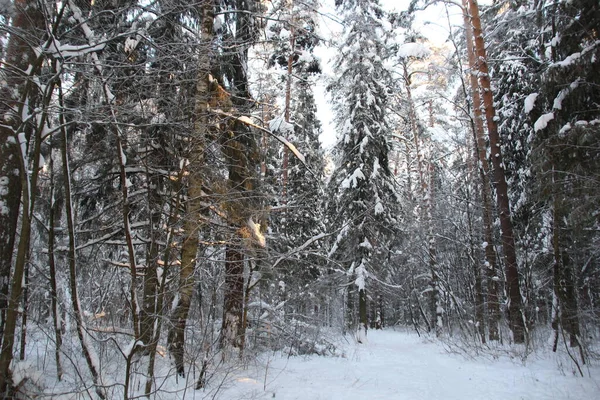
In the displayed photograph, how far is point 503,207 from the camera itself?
340 inches

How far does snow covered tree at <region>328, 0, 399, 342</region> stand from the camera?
1387cm

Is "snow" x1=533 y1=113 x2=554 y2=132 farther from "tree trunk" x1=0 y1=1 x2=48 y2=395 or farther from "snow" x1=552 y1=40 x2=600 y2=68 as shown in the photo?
"tree trunk" x1=0 y1=1 x2=48 y2=395

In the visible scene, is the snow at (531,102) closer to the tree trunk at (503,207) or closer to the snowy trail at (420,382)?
the tree trunk at (503,207)

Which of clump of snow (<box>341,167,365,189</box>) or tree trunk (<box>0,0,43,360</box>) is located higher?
clump of snow (<box>341,167,365,189</box>)

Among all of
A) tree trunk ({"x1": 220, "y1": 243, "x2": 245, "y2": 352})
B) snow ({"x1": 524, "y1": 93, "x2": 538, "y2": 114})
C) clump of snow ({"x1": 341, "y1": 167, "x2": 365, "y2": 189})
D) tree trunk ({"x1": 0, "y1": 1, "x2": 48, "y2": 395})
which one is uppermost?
clump of snow ({"x1": 341, "y1": 167, "x2": 365, "y2": 189})

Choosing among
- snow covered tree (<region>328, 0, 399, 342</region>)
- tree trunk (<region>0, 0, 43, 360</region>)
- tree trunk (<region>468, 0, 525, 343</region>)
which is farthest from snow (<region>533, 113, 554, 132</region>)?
snow covered tree (<region>328, 0, 399, 342</region>)

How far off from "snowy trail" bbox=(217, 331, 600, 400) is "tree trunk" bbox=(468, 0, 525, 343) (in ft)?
4.08

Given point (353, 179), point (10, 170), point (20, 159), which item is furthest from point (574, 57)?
point (353, 179)

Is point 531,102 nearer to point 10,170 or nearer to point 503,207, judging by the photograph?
point 503,207

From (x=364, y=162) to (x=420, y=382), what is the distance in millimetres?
9700

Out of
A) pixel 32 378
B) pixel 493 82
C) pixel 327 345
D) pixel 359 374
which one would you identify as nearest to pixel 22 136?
pixel 32 378

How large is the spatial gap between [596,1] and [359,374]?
705cm

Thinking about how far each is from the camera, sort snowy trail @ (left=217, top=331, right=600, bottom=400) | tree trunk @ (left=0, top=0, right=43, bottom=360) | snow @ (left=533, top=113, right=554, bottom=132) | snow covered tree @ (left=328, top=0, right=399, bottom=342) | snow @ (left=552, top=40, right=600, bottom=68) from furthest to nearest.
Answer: snow covered tree @ (left=328, top=0, right=399, bottom=342)
snow @ (left=533, top=113, right=554, bottom=132)
snow @ (left=552, top=40, right=600, bottom=68)
snowy trail @ (left=217, top=331, right=600, bottom=400)
tree trunk @ (left=0, top=0, right=43, bottom=360)

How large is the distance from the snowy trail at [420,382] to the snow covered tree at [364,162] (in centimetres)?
652
